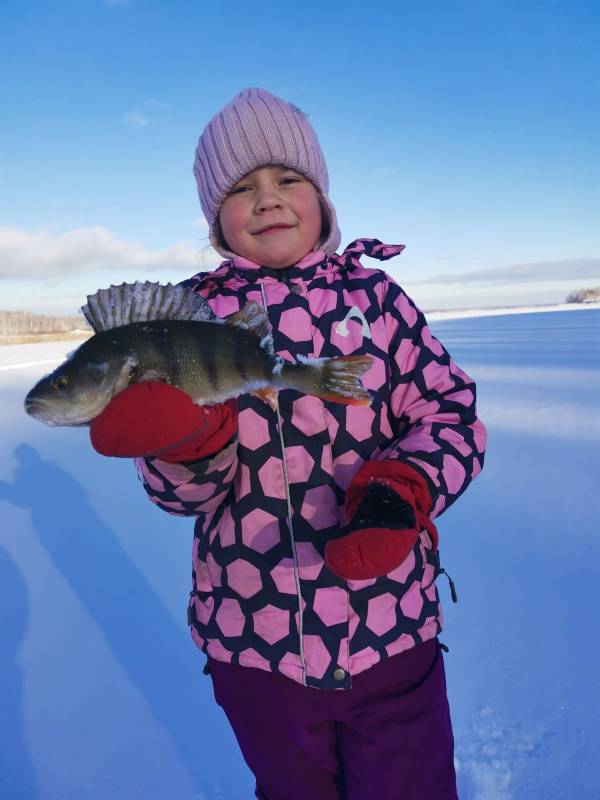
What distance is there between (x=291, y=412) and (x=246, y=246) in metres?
0.56

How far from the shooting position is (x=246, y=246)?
1.75 metres

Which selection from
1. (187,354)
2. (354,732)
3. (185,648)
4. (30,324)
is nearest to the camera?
(187,354)

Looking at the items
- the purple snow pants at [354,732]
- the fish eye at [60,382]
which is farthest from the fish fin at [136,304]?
the purple snow pants at [354,732]

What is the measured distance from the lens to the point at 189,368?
1.33 m

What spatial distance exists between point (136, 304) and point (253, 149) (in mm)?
708

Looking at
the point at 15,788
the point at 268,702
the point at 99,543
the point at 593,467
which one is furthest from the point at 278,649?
the point at 593,467

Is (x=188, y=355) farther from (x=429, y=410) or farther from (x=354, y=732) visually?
(x=354, y=732)

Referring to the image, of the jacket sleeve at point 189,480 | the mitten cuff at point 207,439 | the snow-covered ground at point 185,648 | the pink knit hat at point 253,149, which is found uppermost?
the pink knit hat at point 253,149

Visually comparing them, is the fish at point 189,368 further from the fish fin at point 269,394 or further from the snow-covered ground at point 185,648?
the snow-covered ground at point 185,648

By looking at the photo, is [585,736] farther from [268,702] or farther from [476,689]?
[268,702]

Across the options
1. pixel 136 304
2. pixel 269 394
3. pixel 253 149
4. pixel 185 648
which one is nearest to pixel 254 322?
pixel 269 394

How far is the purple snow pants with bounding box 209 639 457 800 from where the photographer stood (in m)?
1.48

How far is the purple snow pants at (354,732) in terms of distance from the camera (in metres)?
1.48

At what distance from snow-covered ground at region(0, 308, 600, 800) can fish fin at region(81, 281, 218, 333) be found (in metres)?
1.65
